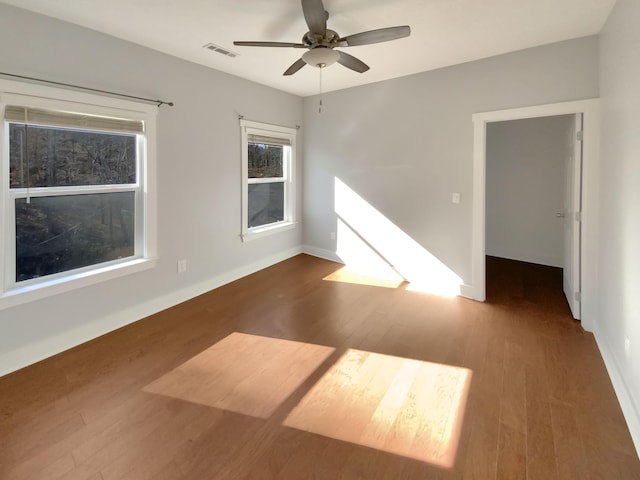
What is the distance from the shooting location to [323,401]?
2.11 m

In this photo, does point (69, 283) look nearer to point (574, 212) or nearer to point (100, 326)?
point (100, 326)

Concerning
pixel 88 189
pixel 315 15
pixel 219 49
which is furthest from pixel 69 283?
pixel 315 15

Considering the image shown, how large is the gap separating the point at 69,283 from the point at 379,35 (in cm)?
312

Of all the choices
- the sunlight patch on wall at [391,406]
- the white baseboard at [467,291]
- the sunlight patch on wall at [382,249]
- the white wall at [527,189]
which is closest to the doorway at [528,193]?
the white wall at [527,189]

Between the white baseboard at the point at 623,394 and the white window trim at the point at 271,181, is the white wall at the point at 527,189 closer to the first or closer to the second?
the white baseboard at the point at 623,394

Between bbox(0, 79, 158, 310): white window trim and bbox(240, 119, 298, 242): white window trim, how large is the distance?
1.30 m

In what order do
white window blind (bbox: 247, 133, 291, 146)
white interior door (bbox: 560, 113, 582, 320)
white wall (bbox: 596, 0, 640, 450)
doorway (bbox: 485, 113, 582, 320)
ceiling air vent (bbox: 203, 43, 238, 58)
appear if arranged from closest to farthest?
white wall (bbox: 596, 0, 640, 450)
white interior door (bbox: 560, 113, 582, 320)
ceiling air vent (bbox: 203, 43, 238, 58)
white window blind (bbox: 247, 133, 291, 146)
doorway (bbox: 485, 113, 582, 320)

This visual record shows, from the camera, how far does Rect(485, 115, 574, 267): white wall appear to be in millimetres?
5109

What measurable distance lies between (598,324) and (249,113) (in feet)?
14.6

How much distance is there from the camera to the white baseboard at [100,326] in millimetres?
2490

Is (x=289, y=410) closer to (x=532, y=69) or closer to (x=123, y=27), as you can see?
(x=123, y=27)

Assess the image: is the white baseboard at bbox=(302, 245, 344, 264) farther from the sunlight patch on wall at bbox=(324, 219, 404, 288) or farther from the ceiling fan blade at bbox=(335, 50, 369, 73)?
the ceiling fan blade at bbox=(335, 50, 369, 73)

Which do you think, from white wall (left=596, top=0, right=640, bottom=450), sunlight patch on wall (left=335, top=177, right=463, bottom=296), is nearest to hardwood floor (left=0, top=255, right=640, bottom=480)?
white wall (left=596, top=0, right=640, bottom=450)

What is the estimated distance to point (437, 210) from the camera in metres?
4.11
